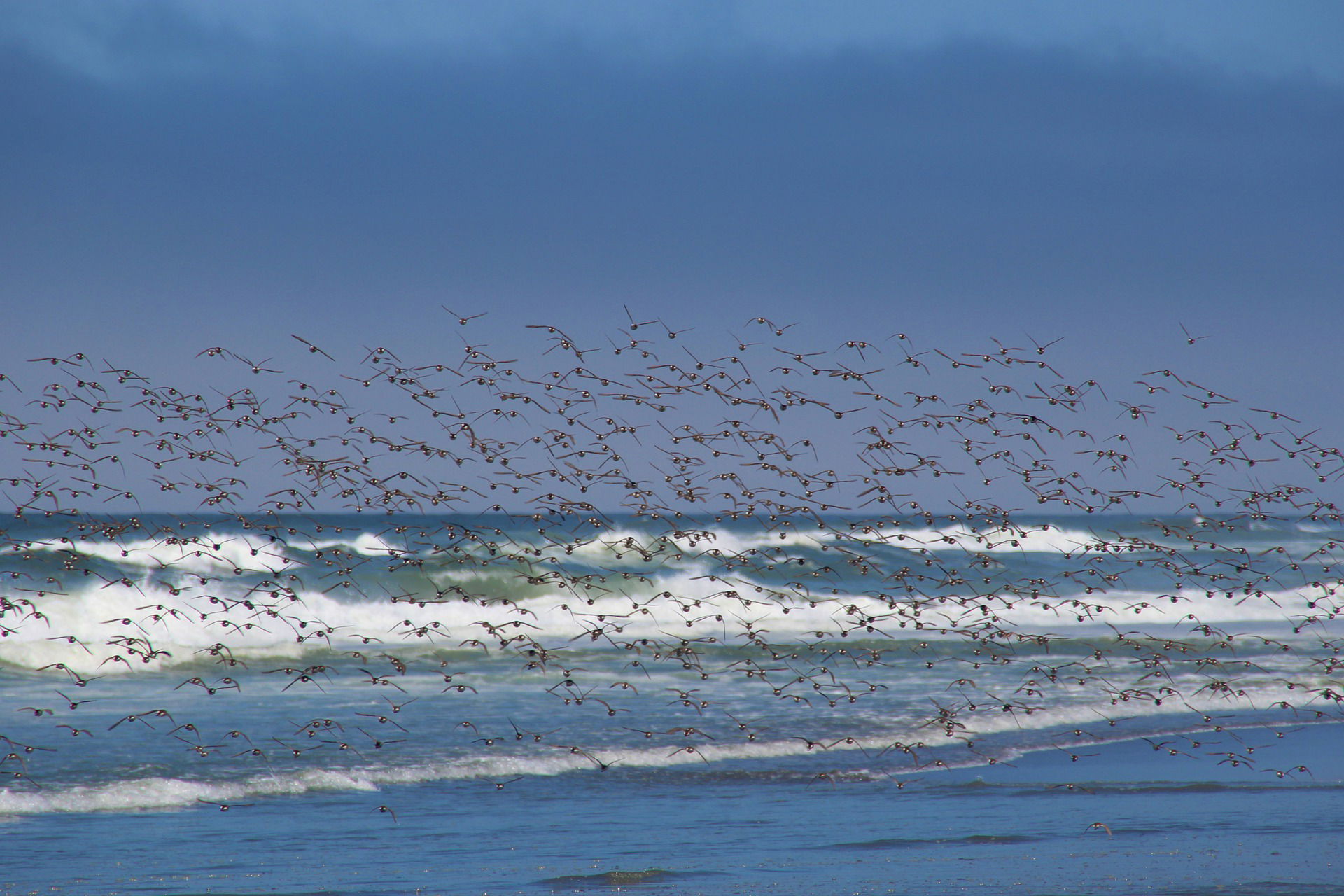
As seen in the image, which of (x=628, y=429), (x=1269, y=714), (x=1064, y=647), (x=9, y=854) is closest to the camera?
(x=9, y=854)

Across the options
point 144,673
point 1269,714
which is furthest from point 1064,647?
point 144,673

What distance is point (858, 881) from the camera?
29.7ft

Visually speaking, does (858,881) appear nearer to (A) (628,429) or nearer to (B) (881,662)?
(A) (628,429)

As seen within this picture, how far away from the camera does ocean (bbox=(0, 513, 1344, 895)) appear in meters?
9.49

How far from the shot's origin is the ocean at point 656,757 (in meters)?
9.49

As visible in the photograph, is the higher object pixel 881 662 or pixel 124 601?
pixel 124 601

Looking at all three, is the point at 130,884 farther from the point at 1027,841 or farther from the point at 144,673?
the point at 144,673

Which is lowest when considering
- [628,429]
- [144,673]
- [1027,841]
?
[1027,841]

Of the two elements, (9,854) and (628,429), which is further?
(628,429)

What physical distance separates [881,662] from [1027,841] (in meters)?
10.0

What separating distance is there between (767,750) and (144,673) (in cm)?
1062

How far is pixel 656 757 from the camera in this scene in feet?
44.2

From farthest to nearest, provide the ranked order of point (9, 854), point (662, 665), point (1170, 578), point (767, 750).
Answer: point (1170, 578) < point (662, 665) < point (767, 750) < point (9, 854)

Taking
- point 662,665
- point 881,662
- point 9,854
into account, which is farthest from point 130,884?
Answer: point 881,662
